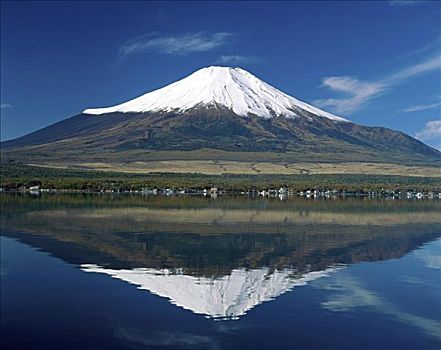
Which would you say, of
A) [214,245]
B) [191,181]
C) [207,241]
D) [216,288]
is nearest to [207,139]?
[191,181]

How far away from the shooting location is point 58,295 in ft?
48.2

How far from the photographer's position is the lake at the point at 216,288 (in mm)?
11617

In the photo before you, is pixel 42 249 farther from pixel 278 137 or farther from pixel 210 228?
pixel 278 137

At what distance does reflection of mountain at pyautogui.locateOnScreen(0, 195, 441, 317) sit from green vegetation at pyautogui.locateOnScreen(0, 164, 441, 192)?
143 ft

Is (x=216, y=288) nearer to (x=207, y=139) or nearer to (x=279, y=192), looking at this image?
(x=279, y=192)

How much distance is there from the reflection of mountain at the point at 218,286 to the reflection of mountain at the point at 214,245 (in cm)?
2

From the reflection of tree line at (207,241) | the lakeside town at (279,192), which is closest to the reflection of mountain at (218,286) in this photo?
the reflection of tree line at (207,241)

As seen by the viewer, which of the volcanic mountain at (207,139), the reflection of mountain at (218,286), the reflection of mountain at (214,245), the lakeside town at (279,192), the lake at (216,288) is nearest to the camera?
the lake at (216,288)

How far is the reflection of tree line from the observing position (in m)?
20.8

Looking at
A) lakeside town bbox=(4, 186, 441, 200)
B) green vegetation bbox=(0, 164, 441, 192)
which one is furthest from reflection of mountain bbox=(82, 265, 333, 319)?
green vegetation bbox=(0, 164, 441, 192)

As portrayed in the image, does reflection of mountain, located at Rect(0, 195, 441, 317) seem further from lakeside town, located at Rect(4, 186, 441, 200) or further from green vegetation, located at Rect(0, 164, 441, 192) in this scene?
green vegetation, located at Rect(0, 164, 441, 192)

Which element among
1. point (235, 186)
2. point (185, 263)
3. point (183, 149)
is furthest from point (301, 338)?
point (183, 149)

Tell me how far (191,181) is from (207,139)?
235 feet

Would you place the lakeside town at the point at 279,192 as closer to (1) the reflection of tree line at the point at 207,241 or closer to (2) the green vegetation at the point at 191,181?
(2) the green vegetation at the point at 191,181
